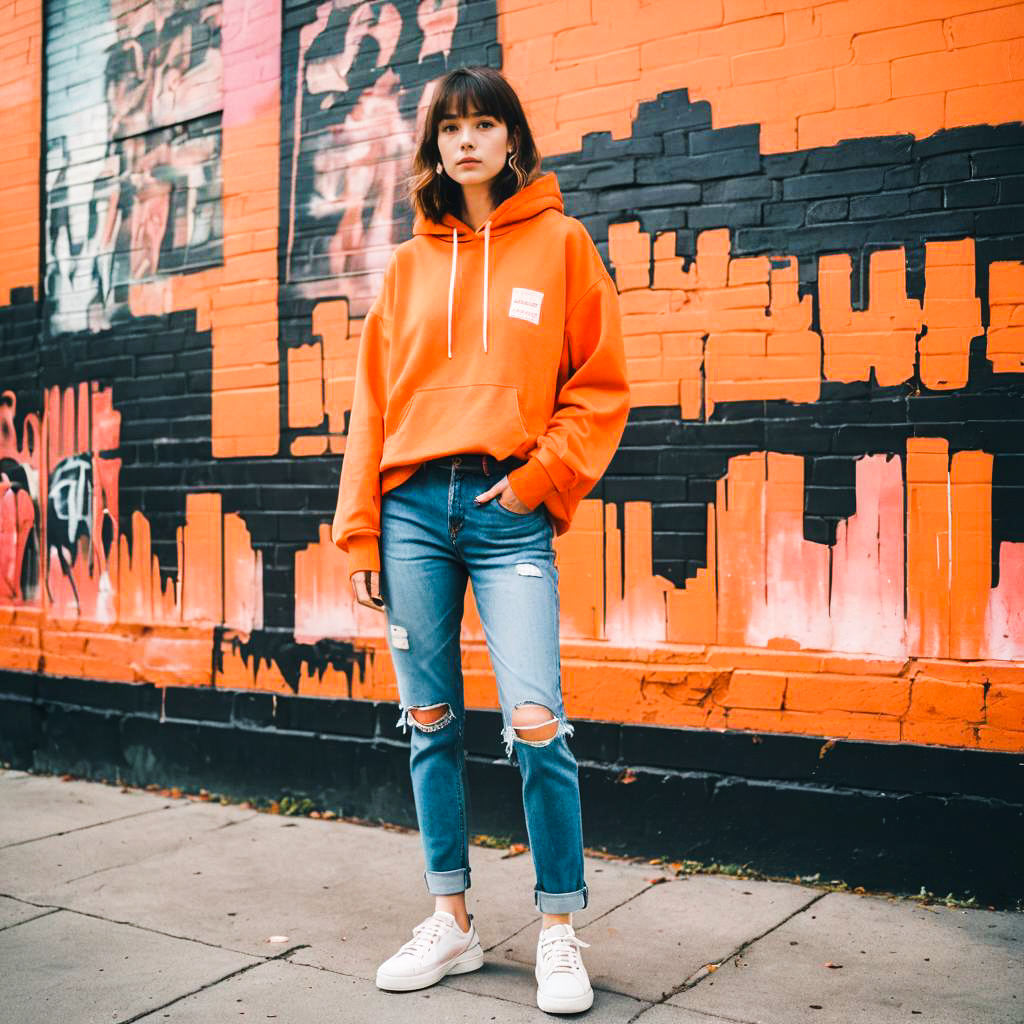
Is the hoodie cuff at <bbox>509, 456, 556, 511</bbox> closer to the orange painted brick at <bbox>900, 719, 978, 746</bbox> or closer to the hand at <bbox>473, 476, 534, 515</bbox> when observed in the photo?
the hand at <bbox>473, 476, 534, 515</bbox>

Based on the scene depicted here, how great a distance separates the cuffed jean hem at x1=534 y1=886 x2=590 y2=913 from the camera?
261 cm

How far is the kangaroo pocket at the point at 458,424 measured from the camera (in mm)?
2559

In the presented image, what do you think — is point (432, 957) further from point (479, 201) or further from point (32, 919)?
point (479, 201)

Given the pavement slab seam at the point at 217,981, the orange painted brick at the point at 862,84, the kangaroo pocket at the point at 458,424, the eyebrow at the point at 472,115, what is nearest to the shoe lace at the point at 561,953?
the pavement slab seam at the point at 217,981

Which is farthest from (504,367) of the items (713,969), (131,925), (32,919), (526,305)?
(32,919)

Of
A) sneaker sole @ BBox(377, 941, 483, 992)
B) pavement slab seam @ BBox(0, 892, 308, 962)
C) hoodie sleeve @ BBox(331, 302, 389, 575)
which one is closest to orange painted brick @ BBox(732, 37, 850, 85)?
hoodie sleeve @ BBox(331, 302, 389, 575)

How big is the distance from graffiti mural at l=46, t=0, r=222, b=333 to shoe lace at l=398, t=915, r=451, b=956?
3260 mm

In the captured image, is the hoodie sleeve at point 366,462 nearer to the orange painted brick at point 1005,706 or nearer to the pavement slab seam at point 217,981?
the pavement slab seam at point 217,981

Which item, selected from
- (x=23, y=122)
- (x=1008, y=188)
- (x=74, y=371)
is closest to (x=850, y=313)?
(x=1008, y=188)

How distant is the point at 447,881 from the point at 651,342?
6.39ft

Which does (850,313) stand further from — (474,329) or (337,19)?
(337,19)

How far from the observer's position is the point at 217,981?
2797 millimetres

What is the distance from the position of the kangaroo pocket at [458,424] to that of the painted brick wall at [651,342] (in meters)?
1.33

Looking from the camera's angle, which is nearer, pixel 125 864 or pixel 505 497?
pixel 505 497
